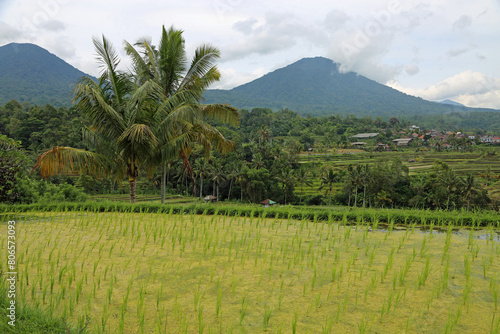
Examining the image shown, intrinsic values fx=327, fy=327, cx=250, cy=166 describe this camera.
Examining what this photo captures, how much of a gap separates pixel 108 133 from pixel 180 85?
2.75 metres

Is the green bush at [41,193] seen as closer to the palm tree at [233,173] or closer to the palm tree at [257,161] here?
the palm tree at [233,173]

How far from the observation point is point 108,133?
26.9 ft

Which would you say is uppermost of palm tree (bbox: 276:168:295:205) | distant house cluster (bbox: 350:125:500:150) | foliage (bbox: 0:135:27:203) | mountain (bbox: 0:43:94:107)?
mountain (bbox: 0:43:94:107)

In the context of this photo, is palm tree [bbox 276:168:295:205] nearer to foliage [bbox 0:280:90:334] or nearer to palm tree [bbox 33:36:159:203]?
palm tree [bbox 33:36:159:203]

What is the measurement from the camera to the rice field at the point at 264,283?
2543mm

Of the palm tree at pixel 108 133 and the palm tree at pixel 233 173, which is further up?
the palm tree at pixel 108 133

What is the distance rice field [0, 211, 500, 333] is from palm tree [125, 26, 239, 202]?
413 centimetres

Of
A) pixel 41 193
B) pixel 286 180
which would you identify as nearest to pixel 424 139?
pixel 286 180

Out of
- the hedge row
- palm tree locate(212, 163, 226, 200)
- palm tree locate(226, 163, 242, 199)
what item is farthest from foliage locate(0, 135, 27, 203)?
palm tree locate(226, 163, 242, 199)

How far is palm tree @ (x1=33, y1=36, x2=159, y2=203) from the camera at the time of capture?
7.32 meters

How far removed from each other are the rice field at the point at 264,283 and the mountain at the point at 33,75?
100 meters

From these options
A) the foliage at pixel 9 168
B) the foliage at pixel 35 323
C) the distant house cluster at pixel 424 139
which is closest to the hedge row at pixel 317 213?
the foliage at pixel 9 168

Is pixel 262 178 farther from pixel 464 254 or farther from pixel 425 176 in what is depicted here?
pixel 464 254

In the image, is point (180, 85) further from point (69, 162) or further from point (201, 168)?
point (201, 168)
